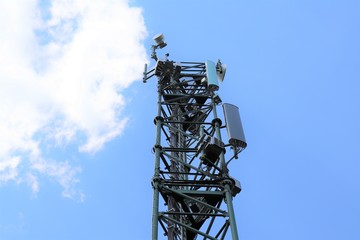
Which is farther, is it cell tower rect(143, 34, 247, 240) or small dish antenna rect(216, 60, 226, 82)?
small dish antenna rect(216, 60, 226, 82)

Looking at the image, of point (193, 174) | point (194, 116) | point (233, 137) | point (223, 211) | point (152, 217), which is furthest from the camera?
point (194, 116)

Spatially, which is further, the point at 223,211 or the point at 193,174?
the point at 193,174

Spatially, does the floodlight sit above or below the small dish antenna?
above

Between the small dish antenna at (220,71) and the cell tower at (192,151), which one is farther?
the small dish antenna at (220,71)

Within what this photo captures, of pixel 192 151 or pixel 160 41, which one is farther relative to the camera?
pixel 160 41

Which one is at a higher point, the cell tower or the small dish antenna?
the small dish antenna

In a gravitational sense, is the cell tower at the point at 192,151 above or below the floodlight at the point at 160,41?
below

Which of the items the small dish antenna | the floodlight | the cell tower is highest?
the floodlight

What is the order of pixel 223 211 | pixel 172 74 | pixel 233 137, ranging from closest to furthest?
pixel 223 211 → pixel 233 137 → pixel 172 74

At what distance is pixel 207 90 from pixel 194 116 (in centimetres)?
121

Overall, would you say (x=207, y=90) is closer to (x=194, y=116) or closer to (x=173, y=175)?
(x=194, y=116)

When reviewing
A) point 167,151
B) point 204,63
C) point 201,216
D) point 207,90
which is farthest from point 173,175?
point 204,63

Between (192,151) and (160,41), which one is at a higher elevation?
(160,41)

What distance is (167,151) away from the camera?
43.3ft
